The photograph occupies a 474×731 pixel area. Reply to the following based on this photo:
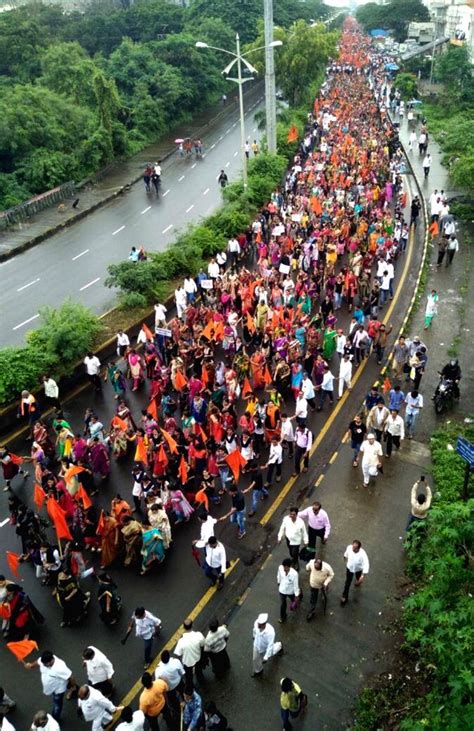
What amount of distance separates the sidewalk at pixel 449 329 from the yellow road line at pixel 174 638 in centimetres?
541

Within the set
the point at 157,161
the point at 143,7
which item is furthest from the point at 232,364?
the point at 143,7

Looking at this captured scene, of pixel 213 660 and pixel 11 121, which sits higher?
pixel 11 121

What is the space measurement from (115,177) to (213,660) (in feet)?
104

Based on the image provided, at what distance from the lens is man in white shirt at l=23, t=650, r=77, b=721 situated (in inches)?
261

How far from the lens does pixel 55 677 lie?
6.71m

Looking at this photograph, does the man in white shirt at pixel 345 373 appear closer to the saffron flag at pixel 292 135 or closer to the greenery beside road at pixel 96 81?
the greenery beside road at pixel 96 81

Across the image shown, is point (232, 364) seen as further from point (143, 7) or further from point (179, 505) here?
point (143, 7)

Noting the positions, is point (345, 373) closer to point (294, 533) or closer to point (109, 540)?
point (294, 533)

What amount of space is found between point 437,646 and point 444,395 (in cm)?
719

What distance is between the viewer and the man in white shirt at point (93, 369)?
45.4 ft

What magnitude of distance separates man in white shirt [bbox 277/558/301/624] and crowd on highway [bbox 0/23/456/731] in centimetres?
2

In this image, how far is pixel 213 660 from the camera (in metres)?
7.37

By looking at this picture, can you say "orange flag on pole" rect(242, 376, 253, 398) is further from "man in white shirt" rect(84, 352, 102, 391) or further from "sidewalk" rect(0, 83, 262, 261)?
"sidewalk" rect(0, 83, 262, 261)

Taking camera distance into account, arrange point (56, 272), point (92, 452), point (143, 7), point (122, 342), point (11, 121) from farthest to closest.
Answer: point (143, 7) → point (11, 121) → point (56, 272) → point (122, 342) → point (92, 452)
